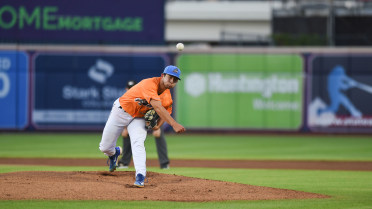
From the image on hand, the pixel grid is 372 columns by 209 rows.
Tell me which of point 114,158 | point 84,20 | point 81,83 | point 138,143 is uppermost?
point 84,20

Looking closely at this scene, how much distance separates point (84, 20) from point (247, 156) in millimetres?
8579

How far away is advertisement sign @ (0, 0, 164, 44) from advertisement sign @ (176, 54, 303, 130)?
7.56ft

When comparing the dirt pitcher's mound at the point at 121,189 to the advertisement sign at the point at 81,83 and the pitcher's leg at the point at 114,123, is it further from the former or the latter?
the advertisement sign at the point at 81,83

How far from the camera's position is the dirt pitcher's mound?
834cm

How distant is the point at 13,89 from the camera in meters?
23.4

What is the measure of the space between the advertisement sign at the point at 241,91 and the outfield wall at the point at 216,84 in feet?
0.12

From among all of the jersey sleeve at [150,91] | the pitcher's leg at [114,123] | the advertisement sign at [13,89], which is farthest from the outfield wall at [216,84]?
the jersey sleeve at [150,91]

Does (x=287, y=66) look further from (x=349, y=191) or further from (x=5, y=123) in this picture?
(x=349, y=191)

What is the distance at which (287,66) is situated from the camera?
24031 millimetres

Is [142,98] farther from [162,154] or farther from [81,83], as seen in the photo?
[81,83]

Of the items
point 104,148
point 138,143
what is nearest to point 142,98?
point 138,143

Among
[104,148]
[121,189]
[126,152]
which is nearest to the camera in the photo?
[121,189]

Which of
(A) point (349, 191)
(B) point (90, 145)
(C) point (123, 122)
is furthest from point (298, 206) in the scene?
(B) point (90, 145)

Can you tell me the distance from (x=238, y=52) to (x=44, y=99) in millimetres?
7194
